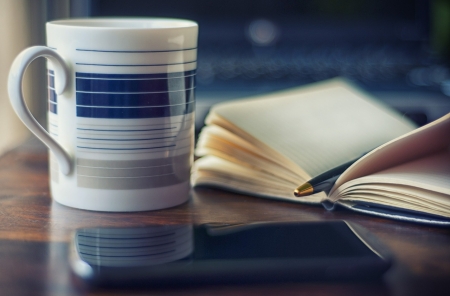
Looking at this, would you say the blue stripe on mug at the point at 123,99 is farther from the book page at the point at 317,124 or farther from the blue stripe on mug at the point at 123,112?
the book page at the point at 317,124

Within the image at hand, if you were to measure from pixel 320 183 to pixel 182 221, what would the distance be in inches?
4.5

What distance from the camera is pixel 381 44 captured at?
4.96 ft

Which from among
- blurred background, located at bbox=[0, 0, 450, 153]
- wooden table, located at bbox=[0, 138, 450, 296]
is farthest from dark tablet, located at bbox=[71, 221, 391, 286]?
blurred background, located at bbox=[0, 0, 450, 153]

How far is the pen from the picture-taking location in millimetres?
455

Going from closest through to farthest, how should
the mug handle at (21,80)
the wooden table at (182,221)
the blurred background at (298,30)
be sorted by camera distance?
the wooden table at (182,221) → the mug handle at (21,80) → the blurred background at (298,30)

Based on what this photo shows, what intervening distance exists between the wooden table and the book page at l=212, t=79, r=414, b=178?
0.18 ft

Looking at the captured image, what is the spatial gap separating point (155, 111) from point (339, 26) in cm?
116

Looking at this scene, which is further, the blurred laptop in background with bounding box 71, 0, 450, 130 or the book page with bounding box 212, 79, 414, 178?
the blurred laptop in background with bounding box 71, 0, 450, 130

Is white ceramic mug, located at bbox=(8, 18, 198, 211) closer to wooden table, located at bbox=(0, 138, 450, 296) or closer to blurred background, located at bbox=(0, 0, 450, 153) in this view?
wooden table, located at bbox=(0, 138, 450, 296)

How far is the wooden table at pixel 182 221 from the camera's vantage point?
0.32 meters

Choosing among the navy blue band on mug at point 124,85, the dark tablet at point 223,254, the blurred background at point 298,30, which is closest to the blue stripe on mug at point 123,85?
the navy blue band on mug at point 124,85

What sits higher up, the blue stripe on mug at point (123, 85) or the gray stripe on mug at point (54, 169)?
the blue stripe on mug at point (123, 85)

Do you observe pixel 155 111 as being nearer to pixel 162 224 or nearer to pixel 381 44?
pixel 162 224

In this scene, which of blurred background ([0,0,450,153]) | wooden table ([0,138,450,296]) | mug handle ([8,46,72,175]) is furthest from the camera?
blurred background ([0,0,450,153])
